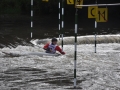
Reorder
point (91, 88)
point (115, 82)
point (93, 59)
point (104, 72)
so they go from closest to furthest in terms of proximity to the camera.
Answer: point (91, 88) → point (115, 82) → point (104, 72) → point (93, 59)

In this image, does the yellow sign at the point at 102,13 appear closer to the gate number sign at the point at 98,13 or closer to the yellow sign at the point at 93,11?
the gate number sign at the point at 98,13

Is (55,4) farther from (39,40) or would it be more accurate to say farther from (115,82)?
(115,82)

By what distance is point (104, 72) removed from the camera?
10070 mm

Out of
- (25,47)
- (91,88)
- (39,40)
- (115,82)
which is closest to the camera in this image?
(91,88)

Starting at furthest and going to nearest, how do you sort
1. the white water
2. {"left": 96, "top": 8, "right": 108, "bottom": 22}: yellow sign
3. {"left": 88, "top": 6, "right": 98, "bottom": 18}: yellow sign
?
{"left": 96, "top": 8, "right": 108, "bottom": 22}: yellow sign
{"left": 88, "top": 6, "right": 98, "bottom": 18}: yellow sign
the white water

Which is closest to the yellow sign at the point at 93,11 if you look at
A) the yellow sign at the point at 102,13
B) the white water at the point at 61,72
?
the yellow sign at the point at 102,13

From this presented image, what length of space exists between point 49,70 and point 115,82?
2135 mm

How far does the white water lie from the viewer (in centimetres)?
842

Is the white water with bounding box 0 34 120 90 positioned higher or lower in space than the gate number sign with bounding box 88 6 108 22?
lower

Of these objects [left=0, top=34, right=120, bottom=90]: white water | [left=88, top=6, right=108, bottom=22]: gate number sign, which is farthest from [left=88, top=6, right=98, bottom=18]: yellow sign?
[left=0, top=34, right=120, bottom=90]: white water

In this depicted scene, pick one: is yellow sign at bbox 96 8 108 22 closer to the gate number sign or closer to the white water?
the gate number sign

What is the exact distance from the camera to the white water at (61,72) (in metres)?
8.42

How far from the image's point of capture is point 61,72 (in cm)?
1001

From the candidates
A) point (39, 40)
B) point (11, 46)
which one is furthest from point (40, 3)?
point (11, 46)
